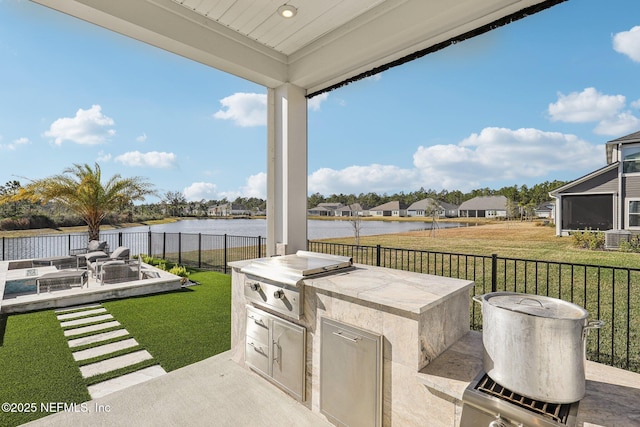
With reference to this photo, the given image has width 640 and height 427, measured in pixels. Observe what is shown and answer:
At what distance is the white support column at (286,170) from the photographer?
128 inches

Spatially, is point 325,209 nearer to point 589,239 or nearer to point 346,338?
point 346,338

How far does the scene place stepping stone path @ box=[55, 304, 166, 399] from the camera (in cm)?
235

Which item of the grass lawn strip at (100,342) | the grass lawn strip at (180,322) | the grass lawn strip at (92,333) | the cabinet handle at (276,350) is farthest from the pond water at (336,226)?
the grass lawn strip at (92,333)

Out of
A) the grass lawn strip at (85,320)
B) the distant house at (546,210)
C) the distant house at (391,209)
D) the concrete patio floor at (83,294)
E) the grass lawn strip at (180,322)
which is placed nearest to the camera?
the distant house at (546,210)

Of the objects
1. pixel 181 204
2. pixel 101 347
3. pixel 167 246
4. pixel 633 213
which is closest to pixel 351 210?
pixel 633 213

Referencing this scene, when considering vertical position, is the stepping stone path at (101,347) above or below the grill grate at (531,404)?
below

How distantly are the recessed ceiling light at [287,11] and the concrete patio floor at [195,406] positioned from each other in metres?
3.00

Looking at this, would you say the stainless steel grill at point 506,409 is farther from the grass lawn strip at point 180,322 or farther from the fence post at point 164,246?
the fence post at point 164,246

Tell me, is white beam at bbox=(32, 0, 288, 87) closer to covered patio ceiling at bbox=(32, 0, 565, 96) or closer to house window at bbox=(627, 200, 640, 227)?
covered patio ceiling at bbox=(32, 0, 565, 96)

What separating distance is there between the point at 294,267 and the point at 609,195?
2.02m

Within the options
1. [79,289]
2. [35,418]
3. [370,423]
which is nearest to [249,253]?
[79,289]

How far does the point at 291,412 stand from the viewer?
6.57ft

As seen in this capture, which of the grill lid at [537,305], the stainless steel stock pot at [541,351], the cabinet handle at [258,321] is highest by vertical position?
the grill lid at [537,305]

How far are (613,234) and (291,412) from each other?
2322 millimetres
